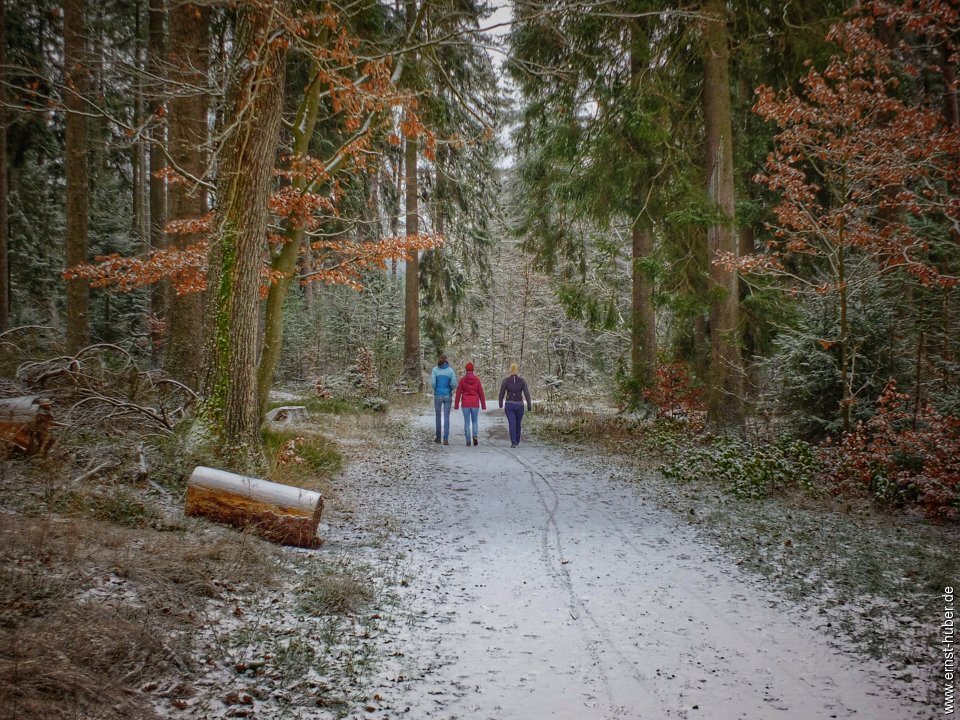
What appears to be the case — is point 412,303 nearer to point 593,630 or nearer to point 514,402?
point 514,402

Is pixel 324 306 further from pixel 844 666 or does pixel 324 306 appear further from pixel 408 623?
pixel 844 666

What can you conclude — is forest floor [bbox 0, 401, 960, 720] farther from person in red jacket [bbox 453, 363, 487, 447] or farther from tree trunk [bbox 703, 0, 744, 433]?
person in red jacket [bbox 453, 363, 487, 447]

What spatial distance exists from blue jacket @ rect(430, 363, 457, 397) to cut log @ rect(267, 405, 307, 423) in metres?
3.38

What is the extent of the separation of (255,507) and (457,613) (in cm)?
243

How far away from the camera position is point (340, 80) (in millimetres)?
8195

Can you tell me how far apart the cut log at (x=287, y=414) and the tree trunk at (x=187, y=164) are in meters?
2.44

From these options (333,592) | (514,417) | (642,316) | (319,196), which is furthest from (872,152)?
(333,592)

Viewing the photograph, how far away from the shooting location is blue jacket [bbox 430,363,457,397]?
1395 centimetres

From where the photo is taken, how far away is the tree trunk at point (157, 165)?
401 inches

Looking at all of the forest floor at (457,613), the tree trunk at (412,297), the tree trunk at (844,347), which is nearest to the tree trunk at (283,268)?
the forest floor at (457,613)

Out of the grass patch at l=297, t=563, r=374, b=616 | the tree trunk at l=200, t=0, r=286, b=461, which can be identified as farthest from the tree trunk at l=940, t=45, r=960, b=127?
the grass patch at l=297, t=563, r=374, b=616

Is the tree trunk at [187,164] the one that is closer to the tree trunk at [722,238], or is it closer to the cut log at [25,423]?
the cut log at [25,423]

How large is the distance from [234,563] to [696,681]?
3668 millimetres

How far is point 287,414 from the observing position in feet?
43.5
